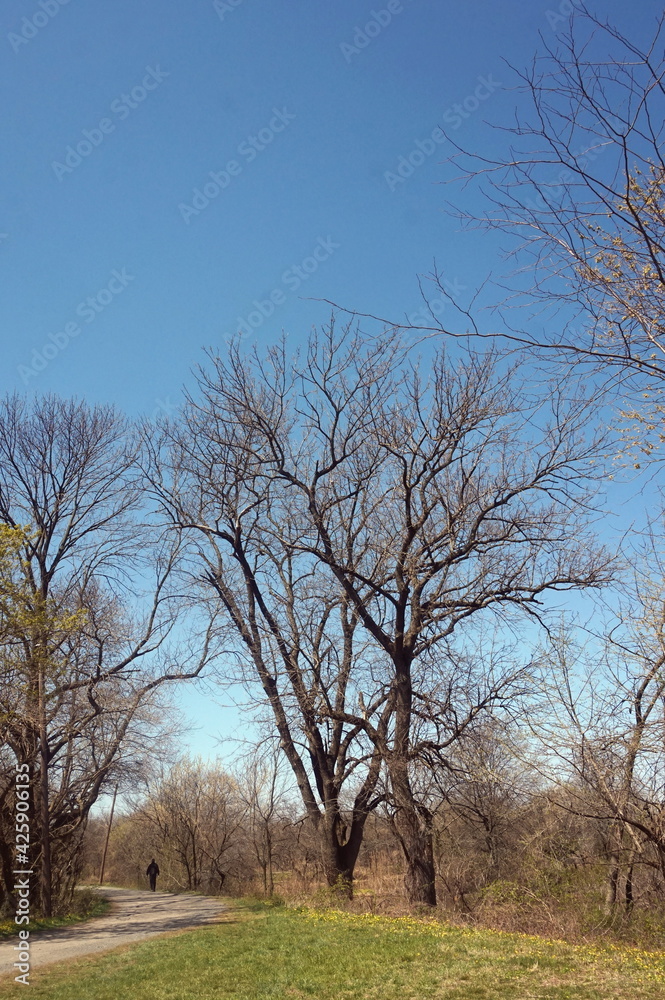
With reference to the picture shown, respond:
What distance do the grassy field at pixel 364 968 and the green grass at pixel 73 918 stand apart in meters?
4.58

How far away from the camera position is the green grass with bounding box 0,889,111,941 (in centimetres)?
1548

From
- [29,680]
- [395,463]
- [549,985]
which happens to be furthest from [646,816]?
[29,680]

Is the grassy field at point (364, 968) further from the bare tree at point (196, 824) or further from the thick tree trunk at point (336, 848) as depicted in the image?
the bare tree at point (196, 824)

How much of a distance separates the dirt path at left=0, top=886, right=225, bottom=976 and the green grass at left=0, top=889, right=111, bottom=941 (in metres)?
0.37

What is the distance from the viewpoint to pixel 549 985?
272 inches

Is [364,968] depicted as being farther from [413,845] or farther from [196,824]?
[196,824]

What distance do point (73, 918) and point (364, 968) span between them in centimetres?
1398

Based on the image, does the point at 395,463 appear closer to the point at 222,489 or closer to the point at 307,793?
the point at 222,489

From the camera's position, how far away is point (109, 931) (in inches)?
647

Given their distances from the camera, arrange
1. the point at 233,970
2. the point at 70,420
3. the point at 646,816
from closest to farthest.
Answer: the point at 233,970 → the point at 646,816 → the point at 70,420

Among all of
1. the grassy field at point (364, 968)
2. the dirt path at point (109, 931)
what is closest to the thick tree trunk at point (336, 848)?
the dirt path at point (109, 931)

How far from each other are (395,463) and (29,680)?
8964 millimetres

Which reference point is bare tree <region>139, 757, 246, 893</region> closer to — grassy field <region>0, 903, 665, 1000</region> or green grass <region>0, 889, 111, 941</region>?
green grass <region>0, 889, 111, 941</region>

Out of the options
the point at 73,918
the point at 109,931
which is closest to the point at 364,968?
the point at 109,931
